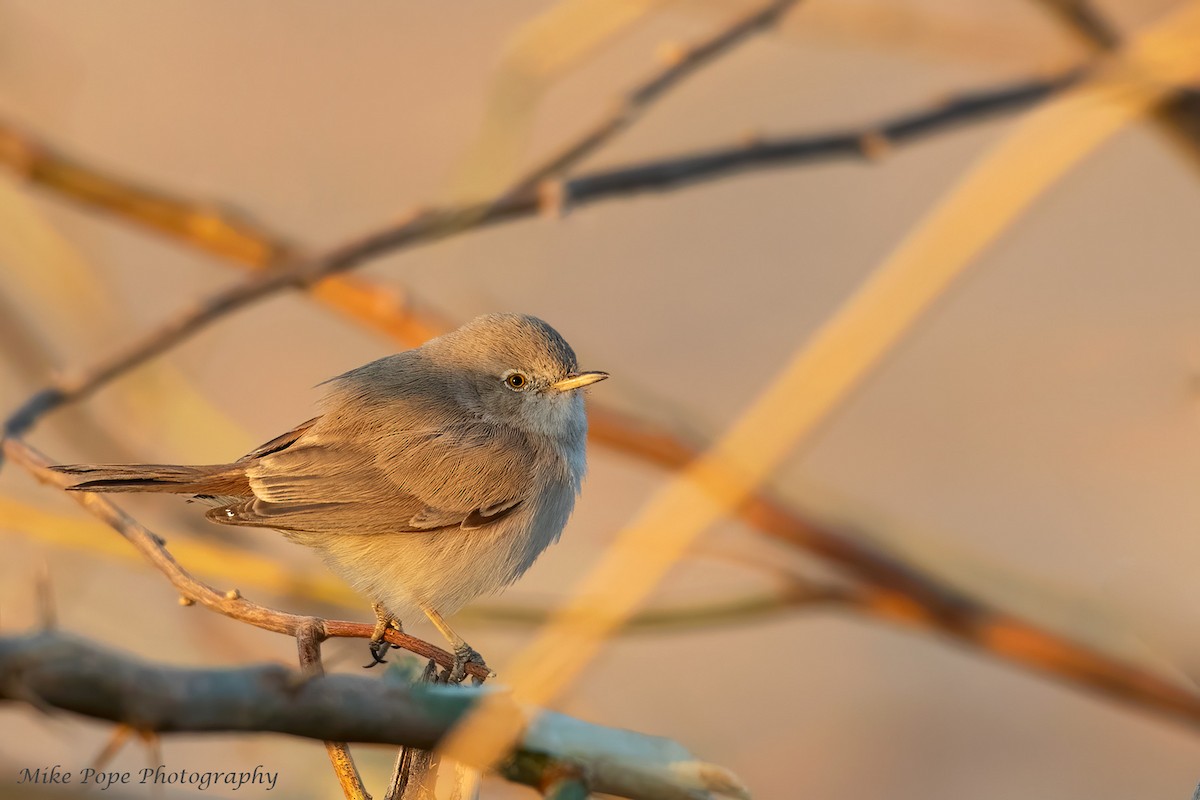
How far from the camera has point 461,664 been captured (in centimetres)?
158

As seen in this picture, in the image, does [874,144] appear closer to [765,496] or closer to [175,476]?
[765,496]

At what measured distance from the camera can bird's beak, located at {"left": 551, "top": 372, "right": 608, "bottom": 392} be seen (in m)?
2.69

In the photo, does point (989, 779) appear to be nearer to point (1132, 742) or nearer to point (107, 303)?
point (1132, 742)

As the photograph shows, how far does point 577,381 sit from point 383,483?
573 millimetres

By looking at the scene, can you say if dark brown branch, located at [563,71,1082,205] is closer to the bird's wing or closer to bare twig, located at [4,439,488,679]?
the bird's wing

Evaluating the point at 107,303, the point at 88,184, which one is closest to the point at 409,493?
the point at 88,184

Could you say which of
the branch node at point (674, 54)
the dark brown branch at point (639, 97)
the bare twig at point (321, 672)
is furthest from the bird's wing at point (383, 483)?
the bare twig at point (321, 672)

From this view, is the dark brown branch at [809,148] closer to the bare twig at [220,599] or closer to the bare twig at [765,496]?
the bare twig at [765,496]

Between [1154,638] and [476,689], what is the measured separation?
2348 mm

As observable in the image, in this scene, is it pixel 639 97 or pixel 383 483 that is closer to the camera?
pixel 639 97

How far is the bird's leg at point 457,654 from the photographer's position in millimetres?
1482

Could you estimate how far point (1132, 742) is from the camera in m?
5.13

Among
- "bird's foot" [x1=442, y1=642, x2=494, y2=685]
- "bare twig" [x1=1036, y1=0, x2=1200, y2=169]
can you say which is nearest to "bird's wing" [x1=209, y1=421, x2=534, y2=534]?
"bird's foot" [x1=442, y1=642, x2=494, y2=685]

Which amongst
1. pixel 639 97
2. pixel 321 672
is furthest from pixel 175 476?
pixel 321 672
